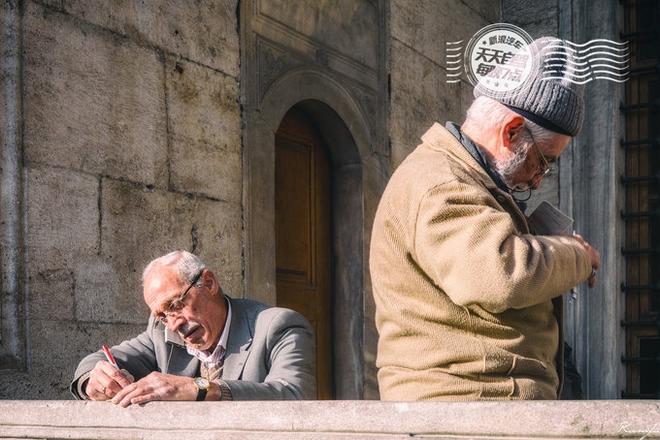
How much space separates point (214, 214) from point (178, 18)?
99 centimetres

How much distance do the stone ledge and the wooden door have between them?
135 inches

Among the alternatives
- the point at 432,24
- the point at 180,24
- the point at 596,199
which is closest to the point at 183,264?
the point at 180,24

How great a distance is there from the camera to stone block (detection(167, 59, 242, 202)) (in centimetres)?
499

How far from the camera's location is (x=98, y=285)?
14.5 ft

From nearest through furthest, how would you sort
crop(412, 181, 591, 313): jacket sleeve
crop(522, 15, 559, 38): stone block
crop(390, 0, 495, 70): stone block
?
1. crop(412, 181, 591, 313): jacket sleeve
2. crop(390, 0, 495, 70): stone block
3. crop(522, 15, 559, 38): stone block

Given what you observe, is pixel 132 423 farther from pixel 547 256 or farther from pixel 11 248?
pixel 11 248

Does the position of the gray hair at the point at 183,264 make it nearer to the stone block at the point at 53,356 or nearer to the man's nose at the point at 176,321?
the man's nose at the point at 176,321

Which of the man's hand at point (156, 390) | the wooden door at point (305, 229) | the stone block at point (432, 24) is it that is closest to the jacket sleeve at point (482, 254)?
the man's hand at point (156, 390)

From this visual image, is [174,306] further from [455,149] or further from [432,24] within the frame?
[432,24]

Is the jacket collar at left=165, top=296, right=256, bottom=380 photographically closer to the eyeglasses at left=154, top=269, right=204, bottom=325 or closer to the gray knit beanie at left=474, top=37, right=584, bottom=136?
the eyeglasses at left=154, top=269, right=204, bottom=325

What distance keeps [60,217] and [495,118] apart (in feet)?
8.22

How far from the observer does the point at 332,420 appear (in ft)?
6.97

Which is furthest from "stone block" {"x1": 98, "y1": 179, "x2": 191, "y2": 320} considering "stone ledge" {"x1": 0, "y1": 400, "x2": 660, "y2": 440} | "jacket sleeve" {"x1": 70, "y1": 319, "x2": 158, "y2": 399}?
"stone ledge" {"x1": 0, "y1": 400, "x2": 660, "y2": 440}

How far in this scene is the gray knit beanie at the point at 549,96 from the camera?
2188 mm
